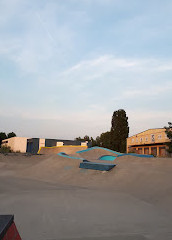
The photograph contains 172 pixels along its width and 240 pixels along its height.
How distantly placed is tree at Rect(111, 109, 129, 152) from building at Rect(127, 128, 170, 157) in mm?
3884

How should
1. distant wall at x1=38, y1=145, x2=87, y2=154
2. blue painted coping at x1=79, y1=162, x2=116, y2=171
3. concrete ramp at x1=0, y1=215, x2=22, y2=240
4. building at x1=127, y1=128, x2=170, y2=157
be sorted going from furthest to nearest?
distant wall at x1=38, y1=145, x2=87, y2=154 → building at x1=127, y1=128, x2=170, y2=157 → blue painted coping at x1=79, y1=162, x2=116, y2=171 → concrete ramp at x1=0, y1=215, x2=22, y2=240

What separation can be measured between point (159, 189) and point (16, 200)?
252 inches

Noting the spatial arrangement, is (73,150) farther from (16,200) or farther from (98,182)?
(16,200)

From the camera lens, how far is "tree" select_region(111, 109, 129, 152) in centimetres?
5041

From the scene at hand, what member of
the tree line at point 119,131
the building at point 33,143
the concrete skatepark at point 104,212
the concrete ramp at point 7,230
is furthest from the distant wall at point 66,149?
the concrete ramp at point 7,230

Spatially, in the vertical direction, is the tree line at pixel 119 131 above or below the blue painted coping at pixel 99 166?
above

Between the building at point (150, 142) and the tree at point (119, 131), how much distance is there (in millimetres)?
3884

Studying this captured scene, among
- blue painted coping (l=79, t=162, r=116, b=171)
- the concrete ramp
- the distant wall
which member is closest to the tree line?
the distant wall

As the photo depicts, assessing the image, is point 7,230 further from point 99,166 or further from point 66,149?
point 66,149

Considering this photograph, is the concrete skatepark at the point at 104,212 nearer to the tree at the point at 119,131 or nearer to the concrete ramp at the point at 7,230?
the concrete ramp at the point at 7,230

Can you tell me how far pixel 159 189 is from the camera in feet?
31.9

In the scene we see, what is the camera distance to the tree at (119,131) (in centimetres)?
5041

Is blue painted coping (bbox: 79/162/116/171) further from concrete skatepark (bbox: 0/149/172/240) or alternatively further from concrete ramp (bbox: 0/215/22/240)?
concrete ramp (bbox: 0/215/22/240)

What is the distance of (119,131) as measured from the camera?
169 ft
